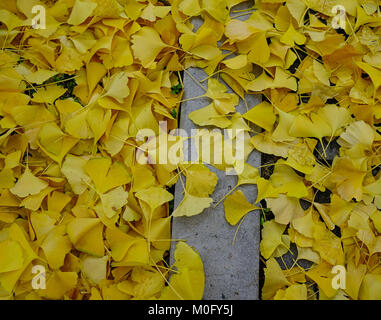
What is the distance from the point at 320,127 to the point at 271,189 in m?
0.25

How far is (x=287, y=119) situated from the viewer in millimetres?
1357

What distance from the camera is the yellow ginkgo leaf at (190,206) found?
1.26m

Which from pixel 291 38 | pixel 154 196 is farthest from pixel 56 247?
pixel 291 38

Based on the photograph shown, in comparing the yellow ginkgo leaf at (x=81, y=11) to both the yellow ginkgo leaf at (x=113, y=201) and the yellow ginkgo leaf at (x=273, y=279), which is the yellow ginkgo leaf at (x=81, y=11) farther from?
the yellow ginkgo leaf at (x=273, y=279)

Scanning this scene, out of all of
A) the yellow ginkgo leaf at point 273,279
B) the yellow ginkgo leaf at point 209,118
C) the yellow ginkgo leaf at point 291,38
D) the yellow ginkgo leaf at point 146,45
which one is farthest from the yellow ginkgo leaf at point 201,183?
the yellow ginkgo leaf at point 291,38

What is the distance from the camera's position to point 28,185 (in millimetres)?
1307

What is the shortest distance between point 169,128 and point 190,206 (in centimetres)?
27

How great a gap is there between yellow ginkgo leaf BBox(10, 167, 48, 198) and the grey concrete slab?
400 mm

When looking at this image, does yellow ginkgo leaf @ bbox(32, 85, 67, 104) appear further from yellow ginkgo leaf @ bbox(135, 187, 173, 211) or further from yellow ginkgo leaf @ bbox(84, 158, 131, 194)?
yellow ginkgo leaf @ bbox(135, 187, 173, 211)

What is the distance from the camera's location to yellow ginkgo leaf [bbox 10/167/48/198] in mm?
1296
